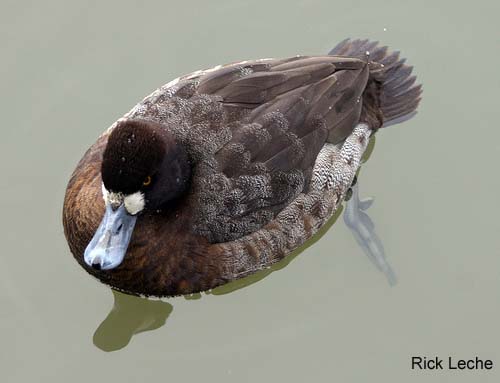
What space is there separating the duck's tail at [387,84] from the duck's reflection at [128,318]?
2.03m

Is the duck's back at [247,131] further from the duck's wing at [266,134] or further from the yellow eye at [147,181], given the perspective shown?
the yellow eye at [147,181]

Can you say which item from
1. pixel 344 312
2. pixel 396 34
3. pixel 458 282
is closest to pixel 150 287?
pixel 344 312

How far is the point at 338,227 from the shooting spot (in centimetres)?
681

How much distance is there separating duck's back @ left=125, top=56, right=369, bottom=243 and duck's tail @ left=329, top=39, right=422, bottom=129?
63 centimetres

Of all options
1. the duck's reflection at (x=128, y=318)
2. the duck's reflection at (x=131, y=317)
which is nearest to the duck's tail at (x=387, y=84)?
the duck's reflection at (x=131, y=317)

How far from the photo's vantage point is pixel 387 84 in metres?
6.87

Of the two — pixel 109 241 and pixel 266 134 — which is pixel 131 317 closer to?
pixel 109 241

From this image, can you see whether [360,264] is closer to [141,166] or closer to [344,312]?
[344,312]

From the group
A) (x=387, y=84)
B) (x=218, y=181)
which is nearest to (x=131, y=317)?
(x=218, y=181)

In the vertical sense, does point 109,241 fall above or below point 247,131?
below

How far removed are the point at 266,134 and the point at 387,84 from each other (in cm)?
149

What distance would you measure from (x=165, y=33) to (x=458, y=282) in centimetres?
304

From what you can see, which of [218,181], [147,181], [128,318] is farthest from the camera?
[128,318]

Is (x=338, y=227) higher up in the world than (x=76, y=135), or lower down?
lower down
